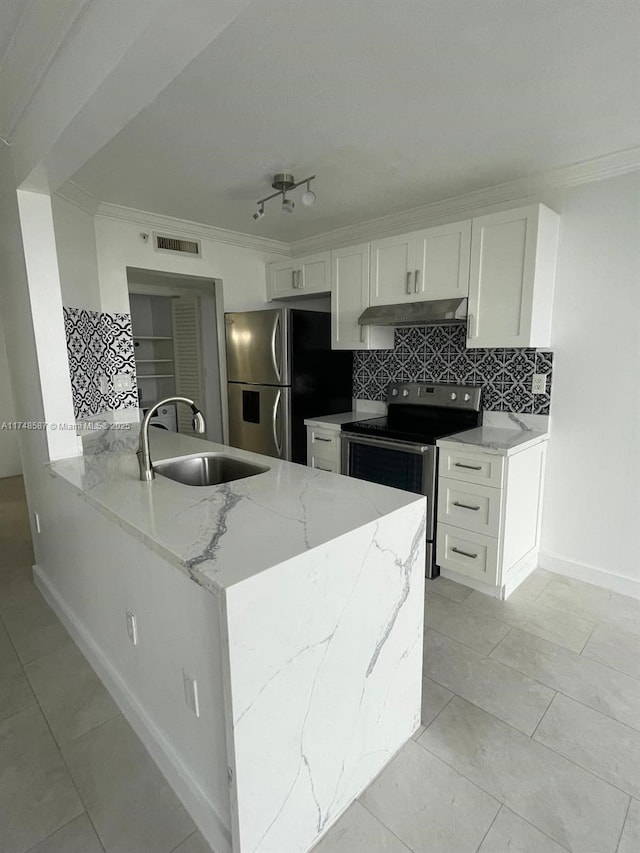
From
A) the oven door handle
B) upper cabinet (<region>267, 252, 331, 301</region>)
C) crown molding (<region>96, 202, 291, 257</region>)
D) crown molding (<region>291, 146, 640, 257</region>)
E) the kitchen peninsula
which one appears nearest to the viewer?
the kitchen peninsula

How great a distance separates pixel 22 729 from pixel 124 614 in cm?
62

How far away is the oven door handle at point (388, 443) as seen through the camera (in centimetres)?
260

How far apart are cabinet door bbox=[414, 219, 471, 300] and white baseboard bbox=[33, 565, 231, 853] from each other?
2.57 meters

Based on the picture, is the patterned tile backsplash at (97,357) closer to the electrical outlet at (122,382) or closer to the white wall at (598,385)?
the electrical outlet at (122,382)

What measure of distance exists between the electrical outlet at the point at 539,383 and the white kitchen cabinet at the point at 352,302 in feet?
3.42

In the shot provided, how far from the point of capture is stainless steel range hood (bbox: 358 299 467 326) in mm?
2588

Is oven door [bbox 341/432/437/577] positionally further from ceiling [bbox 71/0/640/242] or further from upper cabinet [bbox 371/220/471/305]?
ceiling [bbox 71/0/640/242]

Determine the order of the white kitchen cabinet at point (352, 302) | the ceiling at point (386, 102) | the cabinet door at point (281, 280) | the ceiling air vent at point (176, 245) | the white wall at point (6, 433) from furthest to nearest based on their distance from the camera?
the white wall at point (6, 433), the cabinet door at point (281, 280), the ceiling air vent at point (176, 245), the white kitchen cabinet at point (352, 302), the ceiling at point (386, 102)

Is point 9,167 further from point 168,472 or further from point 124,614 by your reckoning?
point 124,614

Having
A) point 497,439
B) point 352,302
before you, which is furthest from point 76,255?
point 497,439

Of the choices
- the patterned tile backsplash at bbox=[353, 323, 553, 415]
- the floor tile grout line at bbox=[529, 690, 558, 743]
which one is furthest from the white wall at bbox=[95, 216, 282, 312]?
the floor tile grout line at bbox=[529, 690, 558, 743]

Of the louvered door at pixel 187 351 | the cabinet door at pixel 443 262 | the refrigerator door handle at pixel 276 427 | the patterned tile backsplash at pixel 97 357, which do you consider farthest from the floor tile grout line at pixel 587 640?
the louvered door at pixel 187 351

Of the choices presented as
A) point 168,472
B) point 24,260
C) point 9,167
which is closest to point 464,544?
point 168,472

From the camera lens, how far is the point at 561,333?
8.48ft
